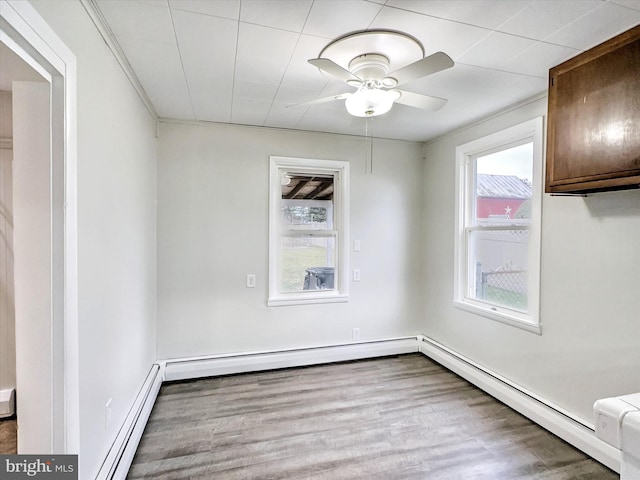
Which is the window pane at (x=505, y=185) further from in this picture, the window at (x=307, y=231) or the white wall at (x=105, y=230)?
the white wall at (x=105, y=230)

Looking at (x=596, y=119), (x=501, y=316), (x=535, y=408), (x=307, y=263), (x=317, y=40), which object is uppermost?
(x=317, y=40)

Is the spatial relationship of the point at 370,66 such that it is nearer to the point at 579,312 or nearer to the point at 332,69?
the point at 332,69

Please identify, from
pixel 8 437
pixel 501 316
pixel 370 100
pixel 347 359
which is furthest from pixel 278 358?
pixel 370 100

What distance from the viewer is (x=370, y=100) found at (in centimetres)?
188

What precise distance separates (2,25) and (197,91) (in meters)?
1.57

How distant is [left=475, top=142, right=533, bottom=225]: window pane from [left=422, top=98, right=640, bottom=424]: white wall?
240 millimetres

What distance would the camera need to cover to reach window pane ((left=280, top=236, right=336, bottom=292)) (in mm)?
3510

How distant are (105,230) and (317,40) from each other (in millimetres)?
1543

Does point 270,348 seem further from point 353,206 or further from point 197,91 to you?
point 197,91

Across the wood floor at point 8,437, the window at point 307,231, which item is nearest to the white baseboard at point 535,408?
the window at point 307,231

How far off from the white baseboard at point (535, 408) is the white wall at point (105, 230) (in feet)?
8.40

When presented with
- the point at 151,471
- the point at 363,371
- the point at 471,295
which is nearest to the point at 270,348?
the point at 363,371

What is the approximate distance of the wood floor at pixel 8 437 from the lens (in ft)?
6.81

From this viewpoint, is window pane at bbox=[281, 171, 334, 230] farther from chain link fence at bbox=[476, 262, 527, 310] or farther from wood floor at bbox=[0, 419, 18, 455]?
wood floor at bbox=[0, 419, 18, 455]
